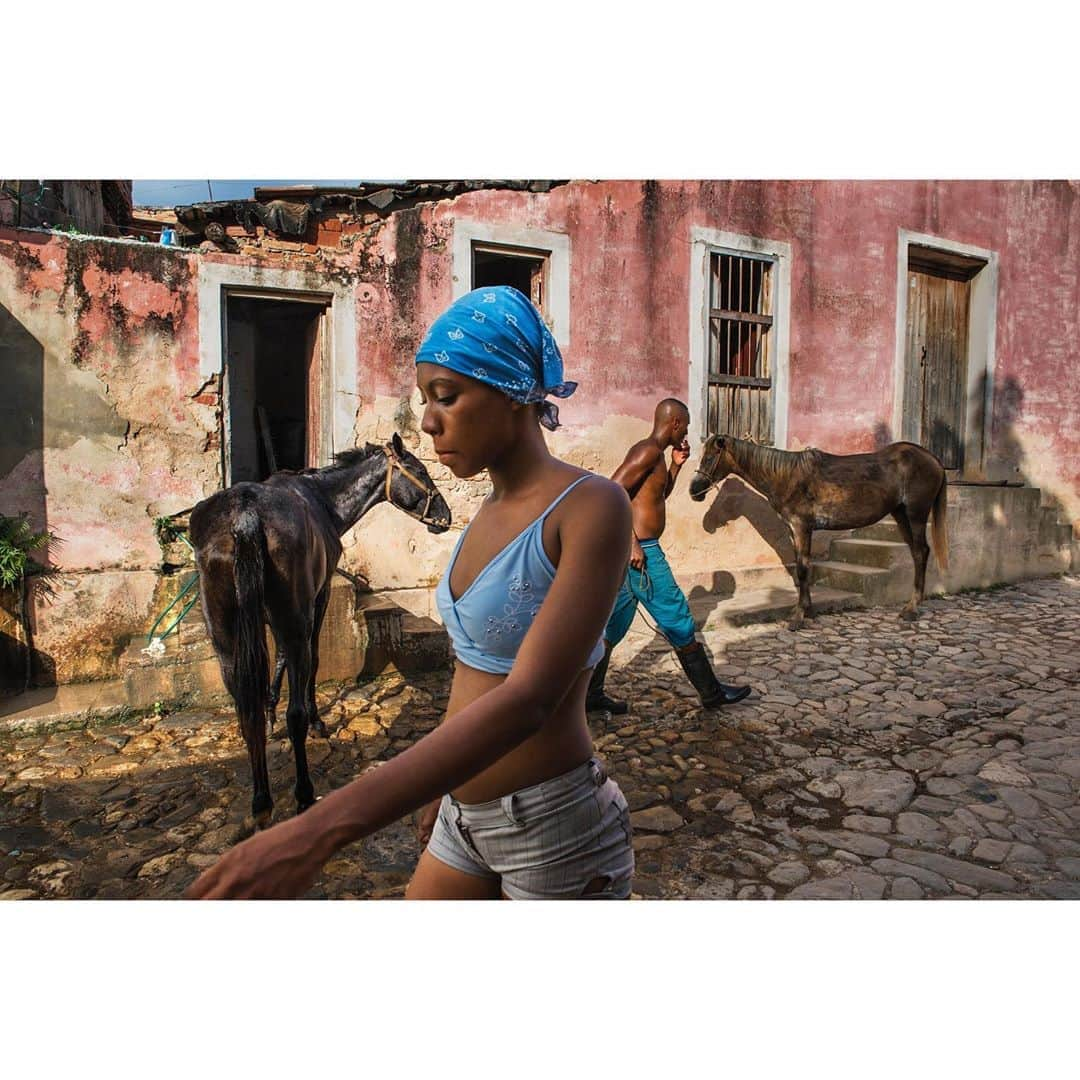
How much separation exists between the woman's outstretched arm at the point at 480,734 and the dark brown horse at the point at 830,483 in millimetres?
6976

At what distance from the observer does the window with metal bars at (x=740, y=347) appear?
356 inches

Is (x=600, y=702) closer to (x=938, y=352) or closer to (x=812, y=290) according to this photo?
(x=812, y=290)

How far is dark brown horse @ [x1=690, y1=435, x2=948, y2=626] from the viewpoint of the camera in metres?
8.12

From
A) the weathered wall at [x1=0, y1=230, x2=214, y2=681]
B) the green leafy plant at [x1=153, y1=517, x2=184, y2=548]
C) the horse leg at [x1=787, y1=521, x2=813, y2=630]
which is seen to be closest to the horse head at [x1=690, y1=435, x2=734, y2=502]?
the horse leg at [x1=787, y1=521, x2=813, y2=630]

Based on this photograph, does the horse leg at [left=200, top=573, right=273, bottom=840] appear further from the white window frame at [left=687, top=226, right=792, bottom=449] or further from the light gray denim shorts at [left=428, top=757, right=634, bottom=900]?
the white window frame at [left=687, top=226, right=792, bottom=449]

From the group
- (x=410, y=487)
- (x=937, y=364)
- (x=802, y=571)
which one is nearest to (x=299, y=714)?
(x=410, y=487)

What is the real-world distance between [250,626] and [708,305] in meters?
6.80

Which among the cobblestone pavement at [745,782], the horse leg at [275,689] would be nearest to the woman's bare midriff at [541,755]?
the cobblestone pavement at [745,782]

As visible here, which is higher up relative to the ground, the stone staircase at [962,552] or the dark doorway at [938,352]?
the dark doorway at [938,352]

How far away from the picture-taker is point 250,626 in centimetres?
376

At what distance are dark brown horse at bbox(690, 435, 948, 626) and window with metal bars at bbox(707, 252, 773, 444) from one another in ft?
3.50

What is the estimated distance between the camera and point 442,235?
7.48 metres

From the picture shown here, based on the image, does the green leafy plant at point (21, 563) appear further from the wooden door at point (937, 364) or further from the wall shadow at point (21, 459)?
the wooden door at point (937, 364)

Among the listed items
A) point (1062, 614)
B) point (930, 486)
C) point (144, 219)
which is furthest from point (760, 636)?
point (144, 219)
